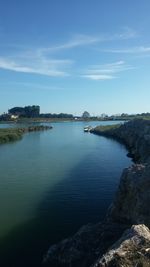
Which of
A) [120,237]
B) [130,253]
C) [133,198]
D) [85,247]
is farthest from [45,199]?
[130,253]

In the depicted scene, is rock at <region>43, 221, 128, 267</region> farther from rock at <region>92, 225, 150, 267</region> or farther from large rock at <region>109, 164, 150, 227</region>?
rock at <region>92, 225, 150, 267</region>

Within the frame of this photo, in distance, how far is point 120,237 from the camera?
1759cm

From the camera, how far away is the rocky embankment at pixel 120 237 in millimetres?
14820

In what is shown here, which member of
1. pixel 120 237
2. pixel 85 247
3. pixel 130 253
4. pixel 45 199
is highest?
pixel 130 253

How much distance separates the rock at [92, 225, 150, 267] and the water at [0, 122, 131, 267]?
5.70 meters

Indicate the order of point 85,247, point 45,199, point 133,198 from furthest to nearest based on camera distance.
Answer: point 45,199
point 133,198
point 85,247

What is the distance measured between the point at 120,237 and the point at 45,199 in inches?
604

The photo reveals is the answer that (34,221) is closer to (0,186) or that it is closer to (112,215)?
(112,215)

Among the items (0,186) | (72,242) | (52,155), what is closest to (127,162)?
(52,155)

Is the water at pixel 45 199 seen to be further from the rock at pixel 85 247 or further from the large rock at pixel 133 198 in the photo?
the large rock at pixel 133 198

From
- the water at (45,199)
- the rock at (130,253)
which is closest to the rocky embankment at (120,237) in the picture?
the rock at (130,253)

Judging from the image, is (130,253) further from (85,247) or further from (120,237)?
(85,247)

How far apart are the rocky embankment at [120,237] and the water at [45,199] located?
1.95 metres

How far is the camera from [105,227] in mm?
20000
